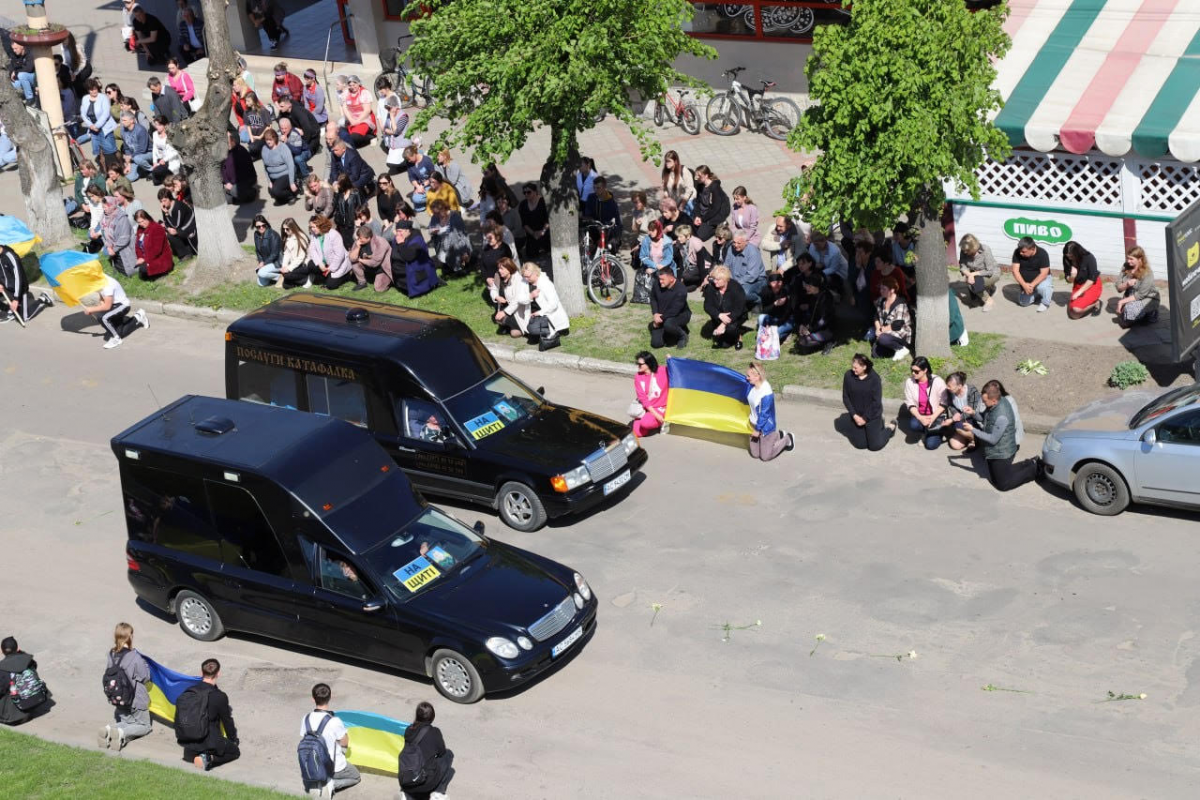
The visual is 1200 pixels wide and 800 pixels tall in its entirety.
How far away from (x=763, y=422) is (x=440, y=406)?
3601mm

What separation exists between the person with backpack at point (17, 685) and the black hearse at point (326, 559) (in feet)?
4.91

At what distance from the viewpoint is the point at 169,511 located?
560 inches

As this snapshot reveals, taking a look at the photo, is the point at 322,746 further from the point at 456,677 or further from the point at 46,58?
the point at 46,58

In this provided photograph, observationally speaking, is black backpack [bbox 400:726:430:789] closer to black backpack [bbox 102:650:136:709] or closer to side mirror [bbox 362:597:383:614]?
side mirror [bbox 362:597:383:614]

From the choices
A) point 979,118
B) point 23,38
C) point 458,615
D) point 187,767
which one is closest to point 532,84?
point 979,118

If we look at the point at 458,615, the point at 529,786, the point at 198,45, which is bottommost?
the point at 529,786

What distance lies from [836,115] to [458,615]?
719 centimetres

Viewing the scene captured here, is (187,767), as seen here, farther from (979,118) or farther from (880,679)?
(979,118)

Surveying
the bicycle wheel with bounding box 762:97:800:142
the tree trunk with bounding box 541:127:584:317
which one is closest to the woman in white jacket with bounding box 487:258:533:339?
the tree trunk with bounding box 541:127:584:317

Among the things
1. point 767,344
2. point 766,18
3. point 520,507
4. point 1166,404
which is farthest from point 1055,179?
point 520,507

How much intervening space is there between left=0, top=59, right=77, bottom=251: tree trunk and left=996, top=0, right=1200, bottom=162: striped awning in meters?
15.0

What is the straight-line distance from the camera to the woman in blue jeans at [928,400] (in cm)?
1655

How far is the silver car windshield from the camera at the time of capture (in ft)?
48.2

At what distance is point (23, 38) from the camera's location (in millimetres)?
26844
